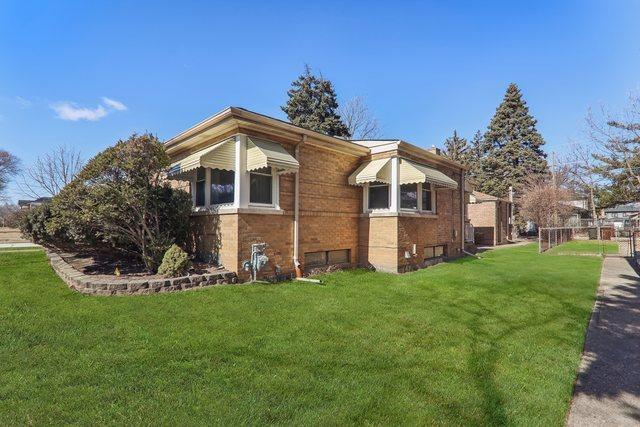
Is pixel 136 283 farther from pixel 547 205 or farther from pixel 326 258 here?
pixel 547 205

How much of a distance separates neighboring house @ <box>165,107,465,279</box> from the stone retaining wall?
0.61 m

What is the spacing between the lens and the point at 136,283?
714 centimetres

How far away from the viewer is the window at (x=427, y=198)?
43.9 ft

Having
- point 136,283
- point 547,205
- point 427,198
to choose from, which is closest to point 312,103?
point 427,198

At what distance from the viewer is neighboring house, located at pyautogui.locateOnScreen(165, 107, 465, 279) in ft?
28.4

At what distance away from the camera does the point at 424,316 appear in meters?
6.48

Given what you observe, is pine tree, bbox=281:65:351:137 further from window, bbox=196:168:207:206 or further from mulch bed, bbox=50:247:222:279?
mulch bed, bbox=50:247:222:279

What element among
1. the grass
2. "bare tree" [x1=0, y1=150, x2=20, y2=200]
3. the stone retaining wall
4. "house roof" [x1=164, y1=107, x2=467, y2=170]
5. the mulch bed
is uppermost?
"bare tree" [x1=0, y1=150, x2=20, y2=200]

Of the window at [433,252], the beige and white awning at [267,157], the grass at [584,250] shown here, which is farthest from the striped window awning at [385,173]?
the grass at [584,250]

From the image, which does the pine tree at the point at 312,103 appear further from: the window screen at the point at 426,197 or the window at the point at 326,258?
the window at the point at 326,258

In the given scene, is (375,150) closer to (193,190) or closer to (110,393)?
(193,190)

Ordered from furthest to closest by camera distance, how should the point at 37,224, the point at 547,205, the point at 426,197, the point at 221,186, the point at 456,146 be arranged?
the point at 456,146, the point at 547,205, the point at 426,197, the point at 37,224, the point at 221,186

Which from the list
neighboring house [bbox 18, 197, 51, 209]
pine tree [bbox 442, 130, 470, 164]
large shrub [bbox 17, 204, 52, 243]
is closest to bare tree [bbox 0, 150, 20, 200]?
neighboring house [bbox 18, 197, 51, 209]

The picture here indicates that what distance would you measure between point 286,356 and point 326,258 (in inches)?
262
